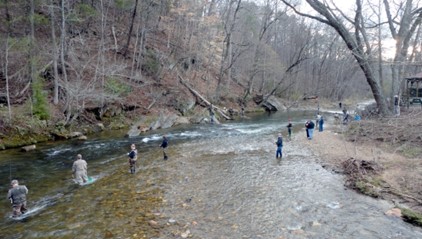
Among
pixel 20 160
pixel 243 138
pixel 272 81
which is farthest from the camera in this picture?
pixel 272 81

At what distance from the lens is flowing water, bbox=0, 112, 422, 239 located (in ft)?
31.9

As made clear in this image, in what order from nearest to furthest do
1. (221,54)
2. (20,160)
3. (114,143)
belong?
1. (20,160)
2. (114,143)
3. (221,54)

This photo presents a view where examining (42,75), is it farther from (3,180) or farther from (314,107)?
(314,107)

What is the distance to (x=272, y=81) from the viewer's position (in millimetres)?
60438

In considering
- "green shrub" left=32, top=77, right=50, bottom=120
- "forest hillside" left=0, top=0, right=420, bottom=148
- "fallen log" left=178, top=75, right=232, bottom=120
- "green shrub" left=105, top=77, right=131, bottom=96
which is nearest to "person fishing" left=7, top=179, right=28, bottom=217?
"forest hillside" left=0, top=0, right=420, bottom=148

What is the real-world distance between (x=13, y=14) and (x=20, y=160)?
54.7 ft

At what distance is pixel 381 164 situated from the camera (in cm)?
1591

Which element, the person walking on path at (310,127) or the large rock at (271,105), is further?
the large rock at (271,105)

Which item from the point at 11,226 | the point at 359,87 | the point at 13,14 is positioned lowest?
the point at 11,226

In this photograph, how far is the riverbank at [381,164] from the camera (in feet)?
37.6

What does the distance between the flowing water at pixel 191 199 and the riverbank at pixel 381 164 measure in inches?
26.7

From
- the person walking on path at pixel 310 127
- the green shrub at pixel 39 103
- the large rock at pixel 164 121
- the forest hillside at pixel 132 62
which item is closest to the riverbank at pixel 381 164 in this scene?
the person walking on path at pixel 310 127

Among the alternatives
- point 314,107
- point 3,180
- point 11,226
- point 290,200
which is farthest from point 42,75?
point 314,107

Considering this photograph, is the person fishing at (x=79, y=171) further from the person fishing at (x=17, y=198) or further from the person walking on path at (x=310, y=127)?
the person walking on path at (x=310, y=127)
